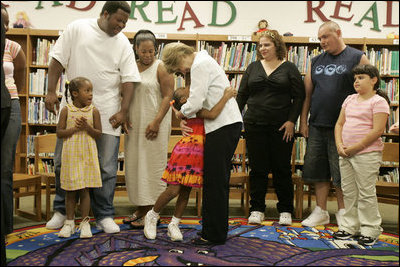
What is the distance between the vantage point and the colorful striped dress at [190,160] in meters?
2.70

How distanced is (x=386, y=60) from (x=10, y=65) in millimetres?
4026

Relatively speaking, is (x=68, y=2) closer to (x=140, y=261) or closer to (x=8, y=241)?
(x=8, y=241)

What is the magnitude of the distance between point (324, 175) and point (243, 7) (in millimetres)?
2779

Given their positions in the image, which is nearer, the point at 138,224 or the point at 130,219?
the point at 138,224

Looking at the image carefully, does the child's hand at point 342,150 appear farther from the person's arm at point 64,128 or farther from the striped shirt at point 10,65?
the striped shirt at point 10,65

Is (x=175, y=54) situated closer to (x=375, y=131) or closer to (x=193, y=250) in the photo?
(x=193, y=250)

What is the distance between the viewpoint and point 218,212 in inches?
104

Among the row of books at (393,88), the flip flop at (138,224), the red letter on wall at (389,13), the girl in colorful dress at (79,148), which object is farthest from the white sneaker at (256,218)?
the red letter on wall at (389,13)

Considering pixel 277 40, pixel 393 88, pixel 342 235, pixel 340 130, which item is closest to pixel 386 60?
pixel 393 88

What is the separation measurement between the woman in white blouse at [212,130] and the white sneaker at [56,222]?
1.12 metres

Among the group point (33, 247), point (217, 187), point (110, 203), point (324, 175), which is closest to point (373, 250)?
point (324, 175)

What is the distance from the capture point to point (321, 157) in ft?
11.1

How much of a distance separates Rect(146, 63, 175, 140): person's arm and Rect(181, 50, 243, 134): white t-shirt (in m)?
0.48

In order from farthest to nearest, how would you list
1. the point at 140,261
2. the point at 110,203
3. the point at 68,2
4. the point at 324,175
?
1. the point at 68,2
2. the point at 324,175
3. the point at 110,203
4. the point at 140,261
